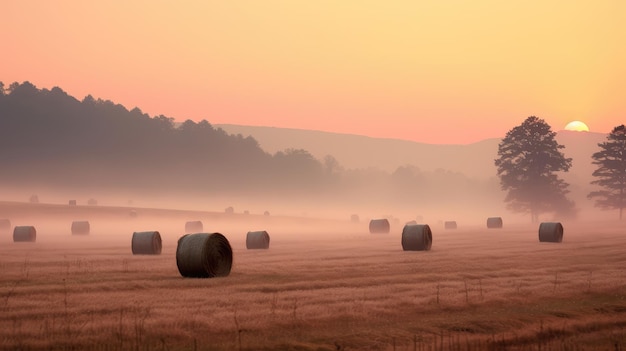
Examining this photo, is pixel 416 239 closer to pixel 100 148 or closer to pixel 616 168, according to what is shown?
pixel 616 168

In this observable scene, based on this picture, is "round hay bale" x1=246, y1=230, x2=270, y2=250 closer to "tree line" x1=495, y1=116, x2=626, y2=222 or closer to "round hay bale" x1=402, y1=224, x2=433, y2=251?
"round hay bale" x1=402, y1=224, x2=433, y2=251

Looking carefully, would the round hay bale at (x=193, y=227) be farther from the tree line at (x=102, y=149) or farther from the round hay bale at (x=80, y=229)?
the tree line at (x=102, y=149)

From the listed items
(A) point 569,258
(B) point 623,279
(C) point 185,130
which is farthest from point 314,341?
(C) point 185,130

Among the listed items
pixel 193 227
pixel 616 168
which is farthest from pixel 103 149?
pixel 616 168

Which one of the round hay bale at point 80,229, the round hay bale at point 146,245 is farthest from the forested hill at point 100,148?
the round hay bale at point 146,245

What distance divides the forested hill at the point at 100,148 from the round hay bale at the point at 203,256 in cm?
13845

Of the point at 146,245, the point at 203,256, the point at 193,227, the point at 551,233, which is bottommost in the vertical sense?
the point at 203,256

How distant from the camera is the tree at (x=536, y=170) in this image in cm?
11144

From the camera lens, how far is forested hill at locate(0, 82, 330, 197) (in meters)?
160

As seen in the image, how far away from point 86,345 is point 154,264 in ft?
50.9

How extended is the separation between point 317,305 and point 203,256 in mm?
7315

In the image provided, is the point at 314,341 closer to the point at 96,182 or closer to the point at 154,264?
the point at 154,264

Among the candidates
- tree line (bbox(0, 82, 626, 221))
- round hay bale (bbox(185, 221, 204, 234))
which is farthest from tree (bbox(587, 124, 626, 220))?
round hay bale (bbox(185, 221, 204, 234))

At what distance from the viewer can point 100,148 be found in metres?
176
